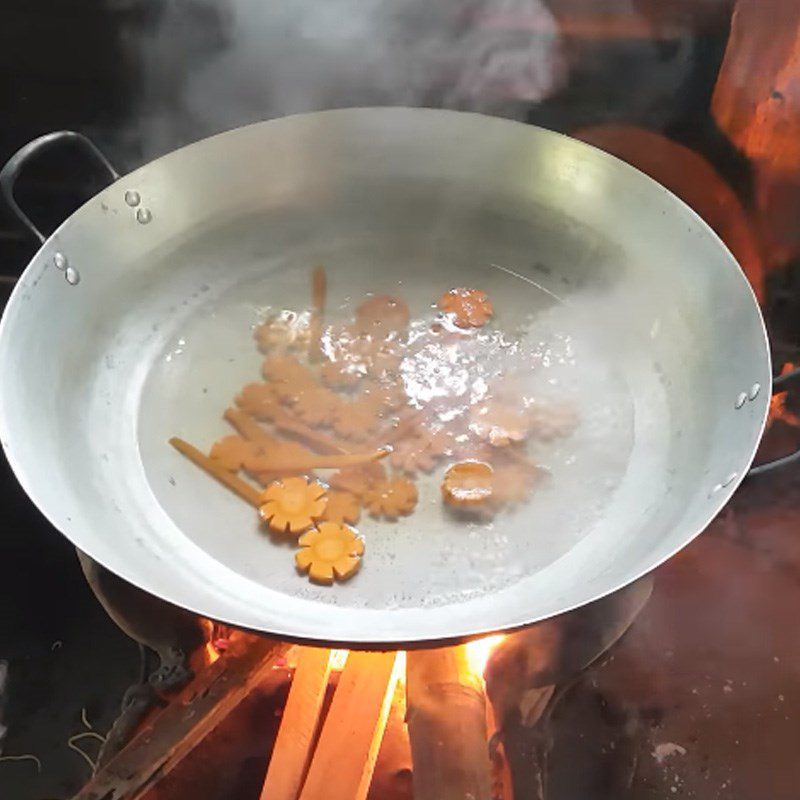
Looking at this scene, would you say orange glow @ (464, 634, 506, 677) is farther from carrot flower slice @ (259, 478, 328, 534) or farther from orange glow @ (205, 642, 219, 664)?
orange glow @ (205, 642, 219, 664)

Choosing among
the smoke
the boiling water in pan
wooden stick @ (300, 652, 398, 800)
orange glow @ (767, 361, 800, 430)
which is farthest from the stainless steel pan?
orange glow @ (767, 361, 800, 430)

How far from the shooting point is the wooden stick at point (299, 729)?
3.05 feet

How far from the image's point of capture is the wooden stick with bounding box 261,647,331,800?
0.93m

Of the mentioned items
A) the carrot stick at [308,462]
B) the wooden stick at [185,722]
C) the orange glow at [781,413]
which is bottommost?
the orange glow at [781,413]

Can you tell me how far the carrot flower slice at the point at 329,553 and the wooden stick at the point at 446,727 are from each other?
→ 0.12 m

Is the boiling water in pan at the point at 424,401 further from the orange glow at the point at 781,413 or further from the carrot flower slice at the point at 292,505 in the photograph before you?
the orange glow at the point at 781,413

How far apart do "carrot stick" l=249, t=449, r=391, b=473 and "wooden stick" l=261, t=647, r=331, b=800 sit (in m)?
0.18

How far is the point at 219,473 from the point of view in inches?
38.2

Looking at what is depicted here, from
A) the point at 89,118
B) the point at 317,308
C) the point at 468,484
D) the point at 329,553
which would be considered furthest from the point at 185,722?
the point at 89,118

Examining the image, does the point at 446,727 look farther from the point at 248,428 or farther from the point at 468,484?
the point at 248,428

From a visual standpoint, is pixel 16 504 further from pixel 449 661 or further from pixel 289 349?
pixel 449 661

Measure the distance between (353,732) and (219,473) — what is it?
28cm

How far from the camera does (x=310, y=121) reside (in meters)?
1.15

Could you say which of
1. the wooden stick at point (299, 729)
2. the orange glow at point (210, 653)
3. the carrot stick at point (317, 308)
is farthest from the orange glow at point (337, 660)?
the carrot stick at point (317, 308)
